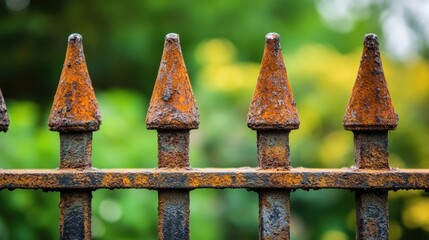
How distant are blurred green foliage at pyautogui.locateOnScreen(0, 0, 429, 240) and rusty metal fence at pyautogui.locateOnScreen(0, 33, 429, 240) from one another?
2.12m

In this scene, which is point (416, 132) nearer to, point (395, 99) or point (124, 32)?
point (395, 99)

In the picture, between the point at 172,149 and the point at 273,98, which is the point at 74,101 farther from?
the point at 273,98

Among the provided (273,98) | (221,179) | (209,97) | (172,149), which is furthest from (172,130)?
(209,97)

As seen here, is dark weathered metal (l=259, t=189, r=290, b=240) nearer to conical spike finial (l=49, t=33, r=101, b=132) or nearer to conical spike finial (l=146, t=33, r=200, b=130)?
conical spike finial (l=146, t=33, r=200, b=130)

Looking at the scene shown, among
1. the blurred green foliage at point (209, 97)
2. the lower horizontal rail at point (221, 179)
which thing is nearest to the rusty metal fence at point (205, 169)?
the lower horizontal rail at point (221, 179)

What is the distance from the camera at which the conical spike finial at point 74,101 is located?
193 cm

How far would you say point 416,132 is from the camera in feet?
20.6

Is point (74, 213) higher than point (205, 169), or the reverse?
point (205, 169)

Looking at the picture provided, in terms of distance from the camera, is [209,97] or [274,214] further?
[209,97]

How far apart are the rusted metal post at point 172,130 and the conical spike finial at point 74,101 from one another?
169mm

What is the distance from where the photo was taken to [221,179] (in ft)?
6.25

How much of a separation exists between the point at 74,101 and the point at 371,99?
85 centimetres

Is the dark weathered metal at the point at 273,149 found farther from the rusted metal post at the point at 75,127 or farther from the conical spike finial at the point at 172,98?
the rusted metal post at the point at 75,127

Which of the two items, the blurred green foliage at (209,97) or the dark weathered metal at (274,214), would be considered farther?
the blurred green foliage at (209,97)
